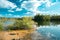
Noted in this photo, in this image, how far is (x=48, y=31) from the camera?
186 cm

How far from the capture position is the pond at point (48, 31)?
1844 millimetres

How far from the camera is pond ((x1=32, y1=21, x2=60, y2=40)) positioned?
6.05 ft

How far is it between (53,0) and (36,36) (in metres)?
0.56

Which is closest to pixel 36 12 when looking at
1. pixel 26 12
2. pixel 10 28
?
pixel 26 12

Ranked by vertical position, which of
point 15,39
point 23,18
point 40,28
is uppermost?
point 23,18

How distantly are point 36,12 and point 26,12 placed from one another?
0.46 ft

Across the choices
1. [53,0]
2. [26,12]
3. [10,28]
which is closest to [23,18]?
[26,12]

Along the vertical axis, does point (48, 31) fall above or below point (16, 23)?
below

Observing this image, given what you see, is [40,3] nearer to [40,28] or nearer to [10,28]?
[40,28]

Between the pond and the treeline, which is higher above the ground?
the treeline

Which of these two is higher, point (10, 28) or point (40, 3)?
point (40, 3)

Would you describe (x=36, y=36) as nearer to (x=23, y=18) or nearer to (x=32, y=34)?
(x=32, y=34)

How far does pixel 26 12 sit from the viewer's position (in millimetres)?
1908

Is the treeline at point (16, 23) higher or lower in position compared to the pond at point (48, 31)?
higher
